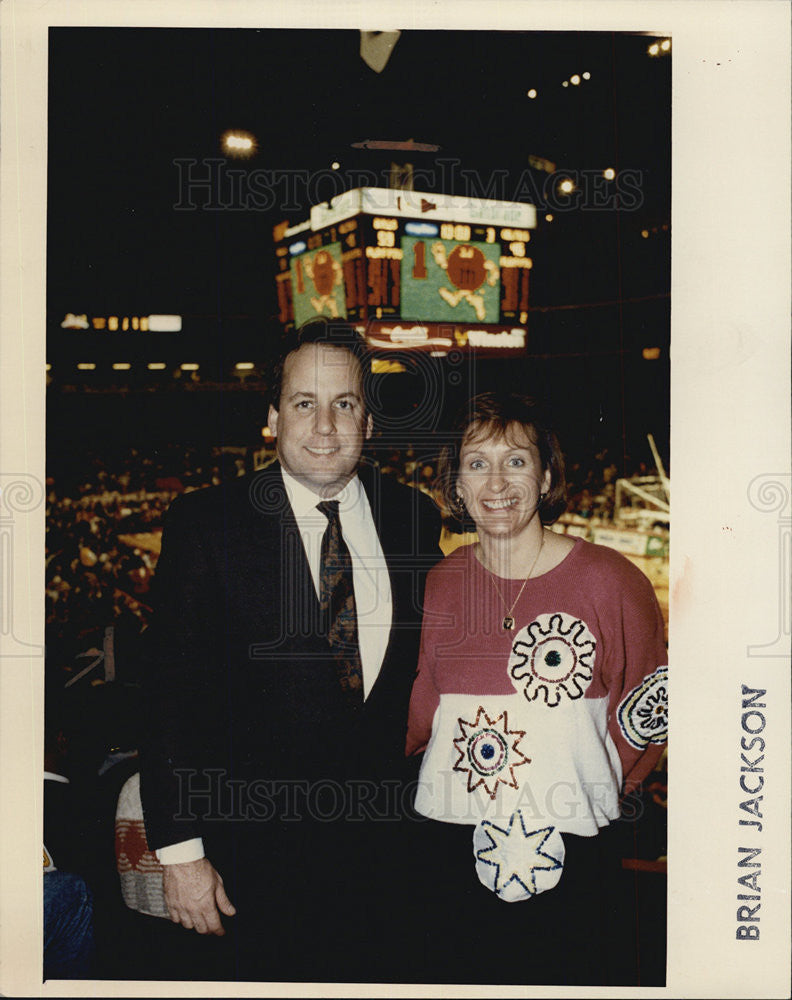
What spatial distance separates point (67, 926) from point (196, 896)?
0.39 meters

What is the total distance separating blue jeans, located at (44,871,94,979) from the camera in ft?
6.61

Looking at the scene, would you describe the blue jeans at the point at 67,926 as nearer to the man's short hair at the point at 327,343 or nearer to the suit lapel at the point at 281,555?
the suit lapel at the point at 281,555

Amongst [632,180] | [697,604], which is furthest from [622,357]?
[697,604]

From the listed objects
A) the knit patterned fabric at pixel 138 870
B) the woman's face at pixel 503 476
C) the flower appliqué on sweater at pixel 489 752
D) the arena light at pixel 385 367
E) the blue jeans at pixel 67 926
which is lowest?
the blue jeans at pixel 67 926

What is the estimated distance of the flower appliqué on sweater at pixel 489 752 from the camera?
1.96m

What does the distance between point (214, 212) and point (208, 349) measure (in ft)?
1.17

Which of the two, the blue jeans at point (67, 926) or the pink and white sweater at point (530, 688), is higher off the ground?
the pink and white sweater at point (530, 688)

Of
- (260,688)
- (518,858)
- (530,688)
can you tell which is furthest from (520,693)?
(260,688)

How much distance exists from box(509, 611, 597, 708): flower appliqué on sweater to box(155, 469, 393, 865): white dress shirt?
366mm

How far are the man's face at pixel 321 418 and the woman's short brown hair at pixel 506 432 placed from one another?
0.22 meters

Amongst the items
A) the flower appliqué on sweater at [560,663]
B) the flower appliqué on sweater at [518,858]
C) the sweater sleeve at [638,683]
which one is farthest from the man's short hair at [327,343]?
the flower appliqué on sweater at [518,858]

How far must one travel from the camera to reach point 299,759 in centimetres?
197

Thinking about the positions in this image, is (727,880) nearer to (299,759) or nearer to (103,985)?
(299,759)

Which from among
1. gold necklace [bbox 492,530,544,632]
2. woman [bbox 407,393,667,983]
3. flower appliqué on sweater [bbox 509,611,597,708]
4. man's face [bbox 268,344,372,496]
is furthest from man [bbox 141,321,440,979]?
flower appliqué on sweater [bbox 509,611,597,708]
